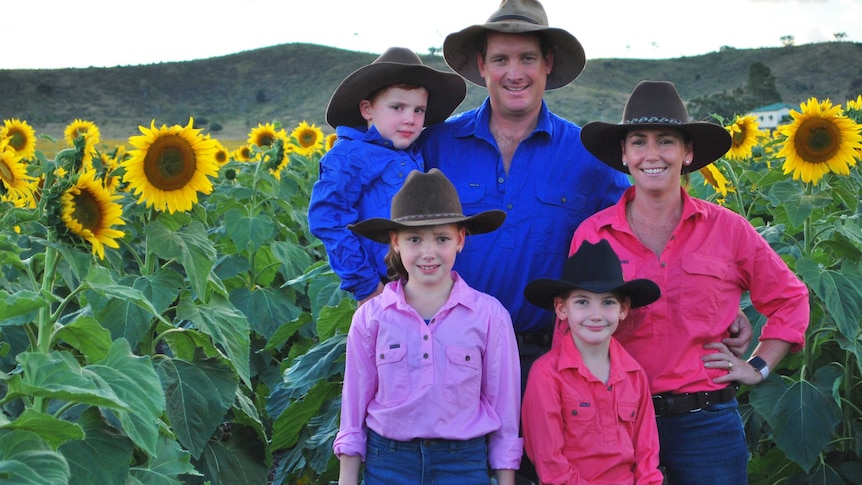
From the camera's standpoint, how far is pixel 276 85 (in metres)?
79.3

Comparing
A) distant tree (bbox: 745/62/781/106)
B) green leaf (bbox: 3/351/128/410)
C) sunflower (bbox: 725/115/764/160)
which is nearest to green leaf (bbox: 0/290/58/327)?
green leaf (bbox: 3/351/128/410)

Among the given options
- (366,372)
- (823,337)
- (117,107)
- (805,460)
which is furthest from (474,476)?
(117,107)

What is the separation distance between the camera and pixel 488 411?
3.25 m

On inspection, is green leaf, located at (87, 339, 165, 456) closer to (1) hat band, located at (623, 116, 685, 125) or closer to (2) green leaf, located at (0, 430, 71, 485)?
(2) green leaf, located at (0, 430, 71, 485)

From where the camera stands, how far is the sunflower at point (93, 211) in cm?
332

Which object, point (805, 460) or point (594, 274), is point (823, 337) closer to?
point (805, 460)

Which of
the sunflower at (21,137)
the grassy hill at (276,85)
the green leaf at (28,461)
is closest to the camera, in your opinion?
the green leaf at (28,461)

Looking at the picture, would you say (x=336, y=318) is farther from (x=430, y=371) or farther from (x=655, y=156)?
(x=655, y=156)

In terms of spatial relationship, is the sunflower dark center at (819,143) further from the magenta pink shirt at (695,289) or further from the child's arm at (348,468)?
the child's arm at (348,468)

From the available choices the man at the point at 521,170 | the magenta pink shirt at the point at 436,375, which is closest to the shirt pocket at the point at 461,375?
the magenta pink shirt at the point at 436,375

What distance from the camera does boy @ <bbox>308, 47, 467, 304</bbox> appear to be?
366 cm

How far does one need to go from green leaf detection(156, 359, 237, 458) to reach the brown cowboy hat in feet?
5.28

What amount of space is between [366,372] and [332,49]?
86.1 m

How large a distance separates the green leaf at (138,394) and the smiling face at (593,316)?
4.46 ft
